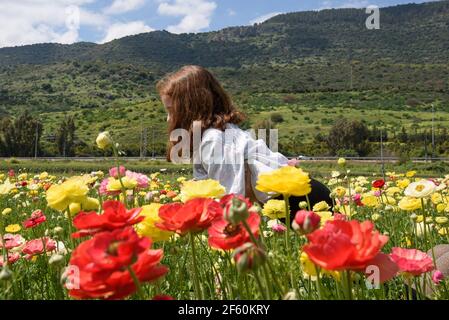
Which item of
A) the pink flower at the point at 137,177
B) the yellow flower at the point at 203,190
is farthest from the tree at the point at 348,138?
the yellow flower at the point at 203,190

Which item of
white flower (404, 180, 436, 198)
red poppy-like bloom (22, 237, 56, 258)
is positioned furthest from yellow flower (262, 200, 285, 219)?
red poppy-like bloom (22, 237, 56, 258)

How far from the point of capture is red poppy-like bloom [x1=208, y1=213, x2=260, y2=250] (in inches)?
33.4

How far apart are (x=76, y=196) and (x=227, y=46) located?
132166 mm

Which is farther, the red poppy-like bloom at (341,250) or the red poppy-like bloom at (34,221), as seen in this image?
the red poppy-like bloom at (34,221)

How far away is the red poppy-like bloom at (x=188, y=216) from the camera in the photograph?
868 millimetres

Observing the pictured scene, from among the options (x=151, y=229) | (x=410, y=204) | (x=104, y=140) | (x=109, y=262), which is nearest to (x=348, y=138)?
(x=410, y=204)

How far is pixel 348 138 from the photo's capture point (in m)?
43.3

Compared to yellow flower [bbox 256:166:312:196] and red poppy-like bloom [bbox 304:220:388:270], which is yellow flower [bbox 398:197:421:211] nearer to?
yellow flower [bbox 256:166:312:196]

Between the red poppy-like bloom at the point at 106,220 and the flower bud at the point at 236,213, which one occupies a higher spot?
the flower bud at the point at 236,213

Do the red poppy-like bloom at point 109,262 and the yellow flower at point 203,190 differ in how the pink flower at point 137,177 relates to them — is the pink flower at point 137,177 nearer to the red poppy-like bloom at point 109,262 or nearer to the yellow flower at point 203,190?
the yellow flower at point 203,190

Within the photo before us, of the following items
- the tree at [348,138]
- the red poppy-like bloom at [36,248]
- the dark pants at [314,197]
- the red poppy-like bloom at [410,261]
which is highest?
the red poppy-like bloom at [410,261]

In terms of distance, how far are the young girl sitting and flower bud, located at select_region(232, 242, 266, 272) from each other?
68.1 inches

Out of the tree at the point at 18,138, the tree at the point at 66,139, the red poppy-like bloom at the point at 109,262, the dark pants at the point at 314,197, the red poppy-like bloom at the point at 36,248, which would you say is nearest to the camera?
the red poppy-like bloom at the point at 109,262

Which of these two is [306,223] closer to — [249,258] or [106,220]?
[249,258]
